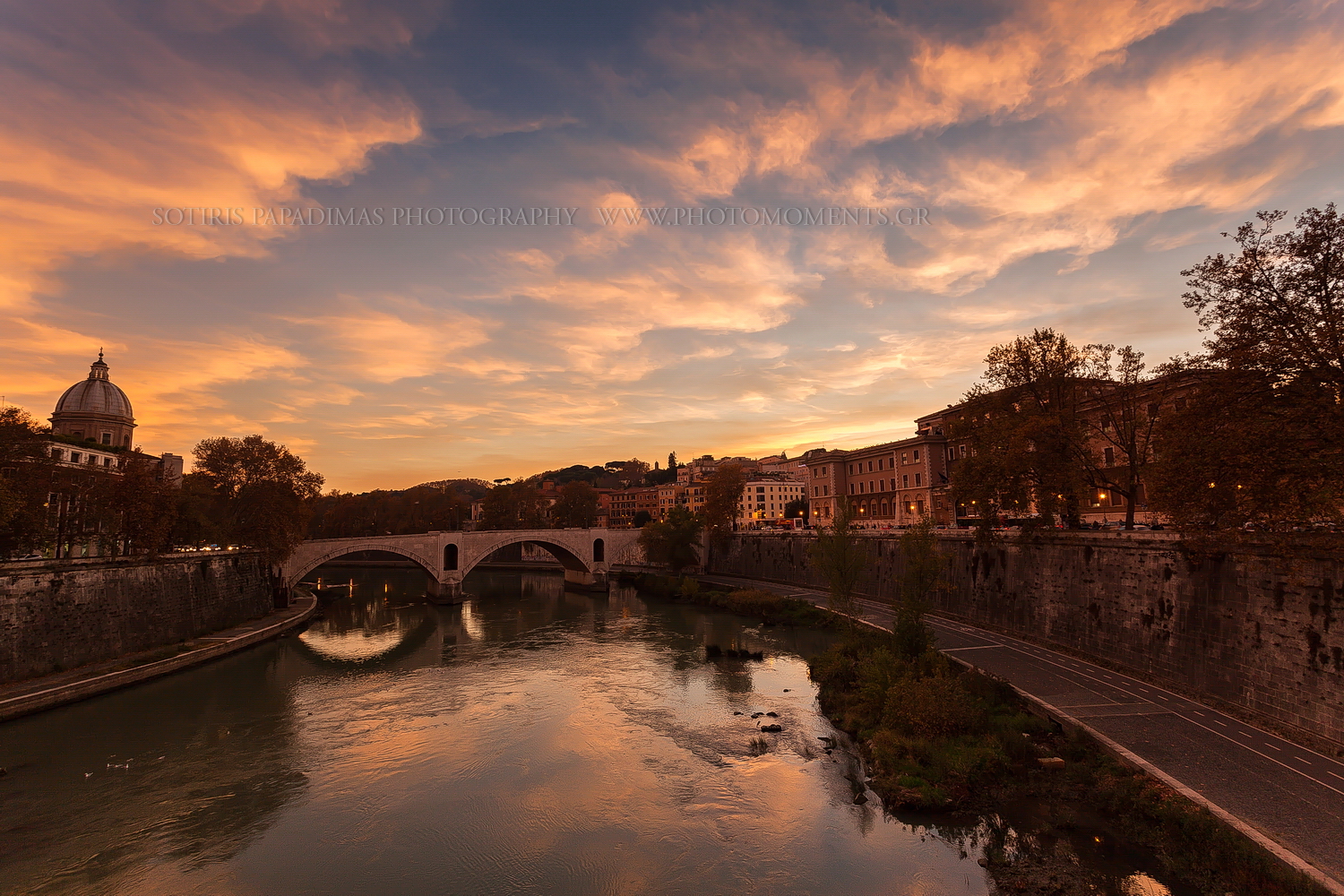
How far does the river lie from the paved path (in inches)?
96.7

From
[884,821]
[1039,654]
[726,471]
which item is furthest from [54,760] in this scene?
[726,471]

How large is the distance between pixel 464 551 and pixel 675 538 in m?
20.5

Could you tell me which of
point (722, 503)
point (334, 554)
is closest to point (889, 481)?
point (722, 503)

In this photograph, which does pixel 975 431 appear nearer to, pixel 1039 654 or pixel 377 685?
pixel 1039 654

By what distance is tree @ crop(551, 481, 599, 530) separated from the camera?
356 feet

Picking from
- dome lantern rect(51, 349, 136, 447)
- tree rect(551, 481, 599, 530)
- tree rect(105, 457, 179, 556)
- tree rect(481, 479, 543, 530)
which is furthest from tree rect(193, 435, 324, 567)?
tree rect(551, 481, 599, 530)

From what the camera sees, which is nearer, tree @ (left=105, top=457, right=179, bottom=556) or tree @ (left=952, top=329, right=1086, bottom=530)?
tree @ (left=952, top=329, right=1086, bottom=530)

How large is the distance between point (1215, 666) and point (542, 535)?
2250 inches

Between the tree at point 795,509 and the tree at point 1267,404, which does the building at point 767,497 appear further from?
the tree at point 1267,404

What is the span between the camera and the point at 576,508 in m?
108

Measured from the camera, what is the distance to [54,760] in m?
20.0

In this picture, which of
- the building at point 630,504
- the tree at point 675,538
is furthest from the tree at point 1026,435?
the building at point 630,504

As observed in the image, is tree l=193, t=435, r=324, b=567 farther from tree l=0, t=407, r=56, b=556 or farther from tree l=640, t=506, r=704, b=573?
tree l=640, t=506, r=704, b=573

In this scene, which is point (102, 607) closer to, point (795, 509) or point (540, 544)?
point (540, 544)
